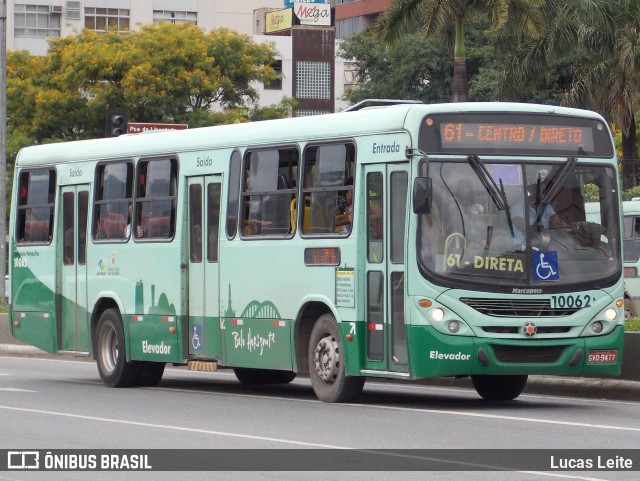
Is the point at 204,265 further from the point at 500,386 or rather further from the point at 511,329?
the point at 511,329

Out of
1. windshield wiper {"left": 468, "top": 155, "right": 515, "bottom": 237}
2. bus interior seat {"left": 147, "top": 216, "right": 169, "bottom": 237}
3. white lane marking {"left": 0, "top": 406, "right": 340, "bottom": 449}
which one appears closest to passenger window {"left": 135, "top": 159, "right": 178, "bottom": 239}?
bus interior seat {"left": 147, "top": 216, "right": 169, "bottom": 237}

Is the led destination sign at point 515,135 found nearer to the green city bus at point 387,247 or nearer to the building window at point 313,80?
the green city bus at point 387,247

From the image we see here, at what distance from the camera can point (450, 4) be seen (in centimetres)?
3488

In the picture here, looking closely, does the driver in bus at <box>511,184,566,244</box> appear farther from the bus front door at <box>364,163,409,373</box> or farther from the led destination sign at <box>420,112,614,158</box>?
the bus front door at <box>364,163,409,373</box>

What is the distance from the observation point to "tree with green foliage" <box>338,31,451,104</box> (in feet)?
245

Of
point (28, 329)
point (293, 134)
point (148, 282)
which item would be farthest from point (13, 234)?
point (293, 134)

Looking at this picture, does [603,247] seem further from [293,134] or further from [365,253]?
[293,134]

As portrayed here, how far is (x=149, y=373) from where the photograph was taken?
20.3m

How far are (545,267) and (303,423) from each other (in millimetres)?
2940

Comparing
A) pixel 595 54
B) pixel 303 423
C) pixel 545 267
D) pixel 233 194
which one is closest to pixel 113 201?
pixel 233 194

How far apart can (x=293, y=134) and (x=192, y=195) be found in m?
2.28

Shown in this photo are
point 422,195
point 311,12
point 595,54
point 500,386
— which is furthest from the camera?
point 311,12

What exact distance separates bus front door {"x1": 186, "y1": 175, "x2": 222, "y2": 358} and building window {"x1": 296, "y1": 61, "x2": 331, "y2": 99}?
71171 millimetres

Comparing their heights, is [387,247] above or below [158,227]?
below
